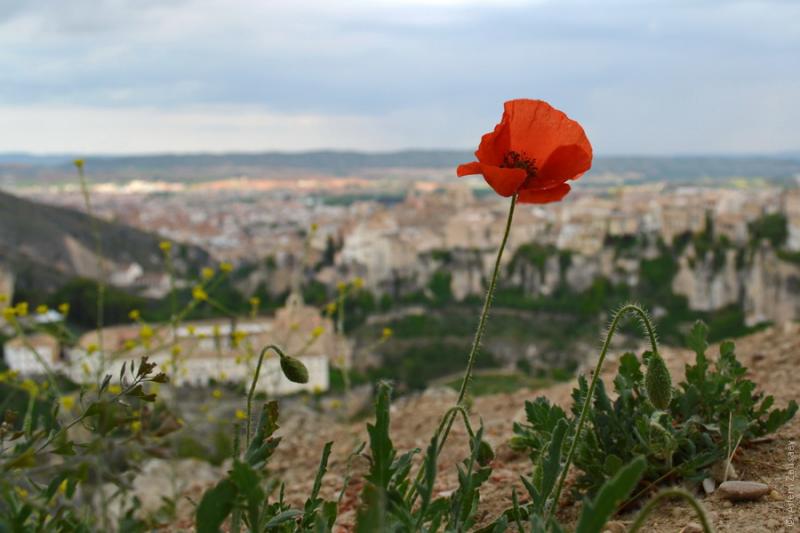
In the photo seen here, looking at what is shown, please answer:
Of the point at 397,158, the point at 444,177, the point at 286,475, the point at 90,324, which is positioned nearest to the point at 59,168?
the point at 397,158

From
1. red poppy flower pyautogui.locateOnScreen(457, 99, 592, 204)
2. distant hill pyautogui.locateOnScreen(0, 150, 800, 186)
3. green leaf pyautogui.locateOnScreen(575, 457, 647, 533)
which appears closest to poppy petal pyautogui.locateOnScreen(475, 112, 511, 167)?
red poppy flower pyautogui.locateOnScreen(457, 99, 592, 204)

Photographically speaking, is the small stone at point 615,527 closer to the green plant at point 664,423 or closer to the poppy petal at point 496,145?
the green plant at point 664,423

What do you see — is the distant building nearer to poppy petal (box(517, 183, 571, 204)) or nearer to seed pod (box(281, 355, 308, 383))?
seed pod (box(281, 355, 308, 383))

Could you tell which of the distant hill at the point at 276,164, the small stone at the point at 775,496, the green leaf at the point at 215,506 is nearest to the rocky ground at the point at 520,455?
the small stone at the point at 775,496

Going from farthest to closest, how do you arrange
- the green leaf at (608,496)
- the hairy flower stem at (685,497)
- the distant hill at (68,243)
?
the distant hill at (68,243) → the green leaf at (608,496) → the hairy flower stem at (685,497)

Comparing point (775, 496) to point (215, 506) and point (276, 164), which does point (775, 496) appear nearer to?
point (215, 506)

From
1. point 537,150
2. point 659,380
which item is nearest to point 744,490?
point 659,380

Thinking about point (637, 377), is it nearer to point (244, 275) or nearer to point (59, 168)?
point (244, 275)
